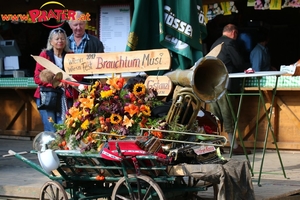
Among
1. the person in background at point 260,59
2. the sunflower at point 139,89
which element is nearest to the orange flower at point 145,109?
the sunflower at point 139,89

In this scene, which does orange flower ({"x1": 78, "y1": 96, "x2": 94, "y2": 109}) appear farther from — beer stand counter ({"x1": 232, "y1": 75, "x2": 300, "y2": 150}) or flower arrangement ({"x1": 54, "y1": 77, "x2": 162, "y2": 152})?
beer stand counter ({"x1": 232, "y1": 75, "x2": 300, "y2": 150})

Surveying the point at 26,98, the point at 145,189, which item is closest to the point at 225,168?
the point at 145,189

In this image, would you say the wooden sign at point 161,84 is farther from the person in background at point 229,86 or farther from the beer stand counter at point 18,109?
the beer stand counter at point 18,109

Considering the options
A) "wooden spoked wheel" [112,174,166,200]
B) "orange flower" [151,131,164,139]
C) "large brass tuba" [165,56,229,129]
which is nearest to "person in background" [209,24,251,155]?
"large brass tuba" [165,56,229,129]

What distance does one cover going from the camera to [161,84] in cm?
618

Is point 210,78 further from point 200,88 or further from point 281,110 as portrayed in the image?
point 281,110

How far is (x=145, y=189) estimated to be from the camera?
5.64 m

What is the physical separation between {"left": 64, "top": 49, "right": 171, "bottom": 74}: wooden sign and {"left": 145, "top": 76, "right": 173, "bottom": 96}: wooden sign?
9cm

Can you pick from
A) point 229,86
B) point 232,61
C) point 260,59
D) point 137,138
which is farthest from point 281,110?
point 137,138

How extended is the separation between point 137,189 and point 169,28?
7.53ft

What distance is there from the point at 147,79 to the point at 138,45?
3.43 feet

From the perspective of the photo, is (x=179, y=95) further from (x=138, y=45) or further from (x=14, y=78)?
(x=14, y=78)

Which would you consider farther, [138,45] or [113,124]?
[138,45]

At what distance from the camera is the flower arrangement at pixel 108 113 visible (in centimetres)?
586
